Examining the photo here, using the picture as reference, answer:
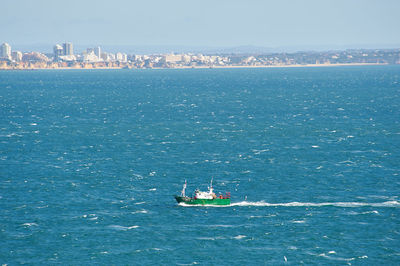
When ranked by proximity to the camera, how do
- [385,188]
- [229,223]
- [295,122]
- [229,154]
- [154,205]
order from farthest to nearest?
[295,122], [229,154], [385,188], [154,205], [229,223]

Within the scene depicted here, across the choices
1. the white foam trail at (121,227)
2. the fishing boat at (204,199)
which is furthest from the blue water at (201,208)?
the fishing boat at (204,199)

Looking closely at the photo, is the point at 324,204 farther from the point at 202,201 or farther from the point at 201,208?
the point at 201,208

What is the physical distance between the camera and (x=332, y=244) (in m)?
83.0

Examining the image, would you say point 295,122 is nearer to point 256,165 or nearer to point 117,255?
point 256,165

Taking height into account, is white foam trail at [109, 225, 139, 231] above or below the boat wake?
below

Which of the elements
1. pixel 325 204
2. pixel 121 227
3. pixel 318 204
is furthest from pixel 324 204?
pixel 121 227

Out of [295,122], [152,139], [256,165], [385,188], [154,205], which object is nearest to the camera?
[154,205]

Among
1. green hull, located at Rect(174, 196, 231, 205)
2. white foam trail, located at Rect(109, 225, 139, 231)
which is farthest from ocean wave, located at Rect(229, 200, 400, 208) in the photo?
white foam trail, located at Rect(109, 225, 139, 231)

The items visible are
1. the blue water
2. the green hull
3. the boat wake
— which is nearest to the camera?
the blue water

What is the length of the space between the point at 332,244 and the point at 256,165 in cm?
4718

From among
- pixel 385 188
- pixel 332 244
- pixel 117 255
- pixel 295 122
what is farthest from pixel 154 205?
pixel 295 122

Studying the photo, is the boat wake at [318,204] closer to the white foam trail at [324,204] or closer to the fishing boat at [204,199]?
the white foam trail at [324,204]

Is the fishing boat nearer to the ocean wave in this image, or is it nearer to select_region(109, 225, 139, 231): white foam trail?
the ocean wave

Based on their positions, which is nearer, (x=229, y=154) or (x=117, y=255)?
(x=117, y=255)
